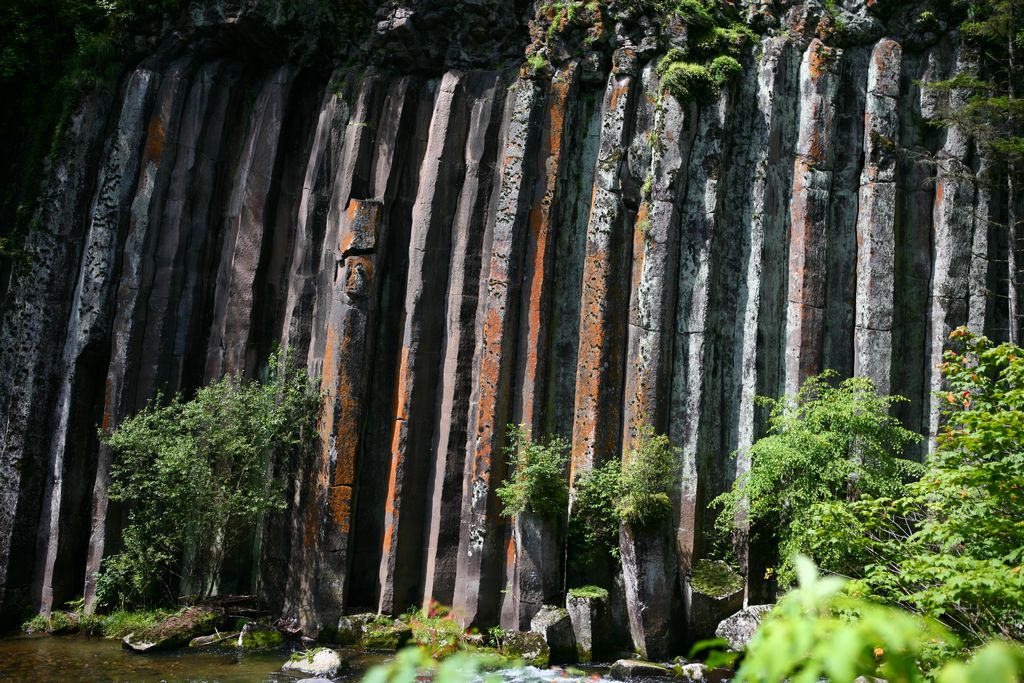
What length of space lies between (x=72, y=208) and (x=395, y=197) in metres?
7.08

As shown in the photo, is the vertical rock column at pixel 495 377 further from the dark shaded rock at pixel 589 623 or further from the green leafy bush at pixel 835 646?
the green leafy bush at pixel 835 646

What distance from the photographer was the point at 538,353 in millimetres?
17734

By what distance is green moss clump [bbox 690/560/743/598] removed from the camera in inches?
616

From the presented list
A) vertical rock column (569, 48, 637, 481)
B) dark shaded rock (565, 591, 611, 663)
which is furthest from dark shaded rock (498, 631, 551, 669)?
vertical rock column (569, 48, 637, 481)

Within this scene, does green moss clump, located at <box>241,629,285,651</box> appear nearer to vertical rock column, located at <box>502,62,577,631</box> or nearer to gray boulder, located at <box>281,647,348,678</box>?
gray boulder, located at <box>281,647,348,678</box>

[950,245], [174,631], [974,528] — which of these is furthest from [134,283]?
[974,528]

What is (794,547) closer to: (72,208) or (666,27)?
(666,27)

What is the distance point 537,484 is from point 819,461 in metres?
4.85

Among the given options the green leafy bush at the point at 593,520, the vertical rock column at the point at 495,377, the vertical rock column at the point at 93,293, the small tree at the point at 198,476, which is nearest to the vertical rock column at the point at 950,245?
the green leafy bush at the point at 593,520

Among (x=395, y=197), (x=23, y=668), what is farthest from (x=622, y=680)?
(x=395, y=197)

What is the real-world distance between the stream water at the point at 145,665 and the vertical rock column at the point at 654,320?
7.42 feet

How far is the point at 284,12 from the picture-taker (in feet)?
67.8

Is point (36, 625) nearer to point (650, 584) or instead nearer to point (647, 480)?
point (650, 584)

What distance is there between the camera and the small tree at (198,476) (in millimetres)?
17484
